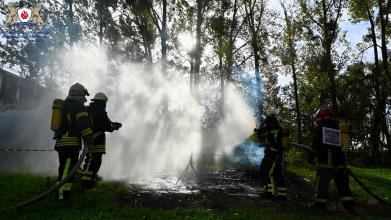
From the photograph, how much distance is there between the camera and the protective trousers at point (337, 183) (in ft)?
23.7

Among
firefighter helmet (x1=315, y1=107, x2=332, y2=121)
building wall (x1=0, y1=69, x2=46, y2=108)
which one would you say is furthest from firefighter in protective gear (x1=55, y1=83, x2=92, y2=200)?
building wall (x1=0, y1=69, x2=46, y2=108)

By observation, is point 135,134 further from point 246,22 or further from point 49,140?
point 246,22

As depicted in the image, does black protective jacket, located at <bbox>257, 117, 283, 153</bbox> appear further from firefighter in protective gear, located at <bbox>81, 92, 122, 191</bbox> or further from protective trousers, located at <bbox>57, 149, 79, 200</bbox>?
protective trousers, located at <bbox>57, 149, 79, 200</bbox>

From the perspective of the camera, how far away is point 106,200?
6.89 m

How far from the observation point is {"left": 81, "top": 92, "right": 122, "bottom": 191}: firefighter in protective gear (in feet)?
25.6

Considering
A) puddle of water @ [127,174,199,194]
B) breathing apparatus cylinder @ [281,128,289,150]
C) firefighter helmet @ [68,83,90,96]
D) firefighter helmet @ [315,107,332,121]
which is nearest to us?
firefighter helmet @ [68,83,90,96]

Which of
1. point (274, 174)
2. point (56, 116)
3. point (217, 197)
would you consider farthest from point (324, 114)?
point (56, 116)

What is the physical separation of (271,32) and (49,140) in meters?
18.9

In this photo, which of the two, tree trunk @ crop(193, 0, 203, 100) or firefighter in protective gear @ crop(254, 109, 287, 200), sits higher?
tree trunk @ crop(193, 0, 203, 100)

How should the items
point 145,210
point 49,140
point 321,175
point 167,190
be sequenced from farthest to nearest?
point 49,140, point 167,190, point 321,175, point 145,210

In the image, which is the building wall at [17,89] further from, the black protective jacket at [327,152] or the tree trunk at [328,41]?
the black protective jacket at [327,152]

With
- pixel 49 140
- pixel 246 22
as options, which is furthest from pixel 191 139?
pixel 246 22

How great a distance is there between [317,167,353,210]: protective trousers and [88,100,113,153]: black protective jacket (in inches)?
184

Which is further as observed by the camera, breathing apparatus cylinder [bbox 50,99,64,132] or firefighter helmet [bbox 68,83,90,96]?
firefighter helmet [bbox 68,83,90,96]
